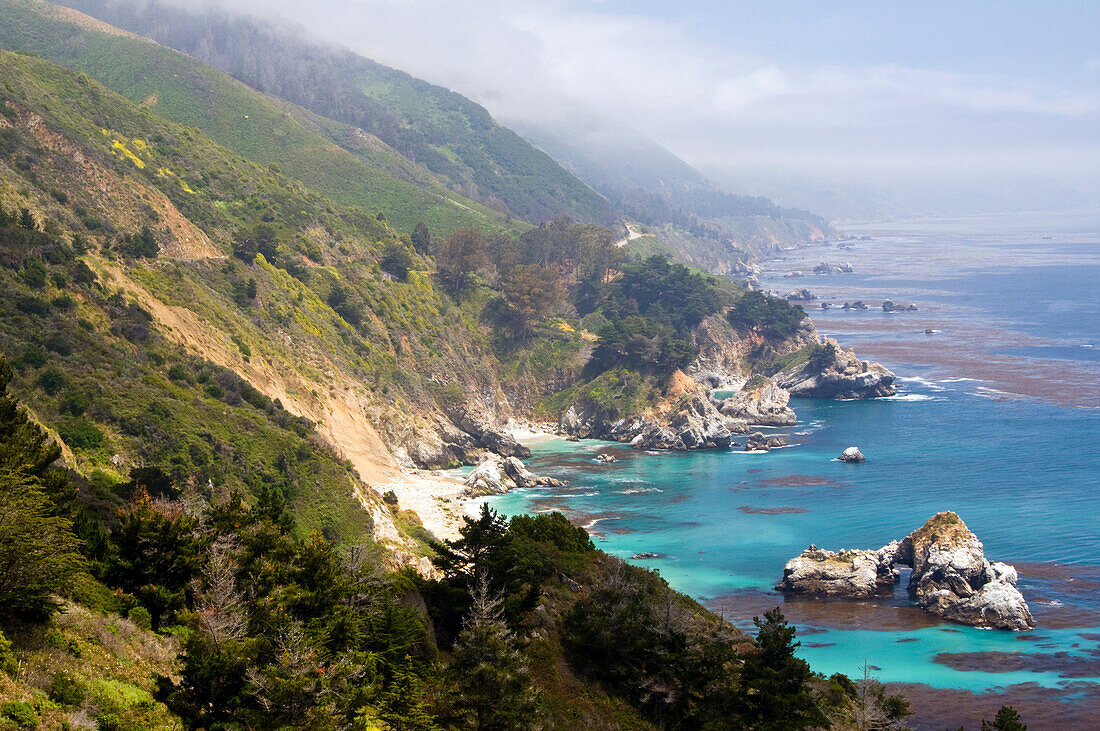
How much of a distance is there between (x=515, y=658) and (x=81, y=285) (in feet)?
152

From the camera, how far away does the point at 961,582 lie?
55406mm

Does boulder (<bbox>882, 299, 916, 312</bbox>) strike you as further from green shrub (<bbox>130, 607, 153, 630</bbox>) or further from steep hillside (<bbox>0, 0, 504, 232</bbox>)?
green shrub (<bbox>130, 607, 153, 630</bbox>)

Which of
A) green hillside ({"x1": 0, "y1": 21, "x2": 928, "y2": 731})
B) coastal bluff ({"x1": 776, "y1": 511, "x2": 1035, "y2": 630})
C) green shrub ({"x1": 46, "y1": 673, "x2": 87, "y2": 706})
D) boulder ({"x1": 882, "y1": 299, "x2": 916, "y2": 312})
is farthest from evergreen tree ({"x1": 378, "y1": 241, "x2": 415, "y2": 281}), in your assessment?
boulder ({"x1": 882, "y1": 299, "x2": 916, "y2": 312})

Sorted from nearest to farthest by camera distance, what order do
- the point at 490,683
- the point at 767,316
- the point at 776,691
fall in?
A: 1. the point at 490,683
2. the point at 776,691
3. the point at 767,316

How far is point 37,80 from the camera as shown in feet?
283

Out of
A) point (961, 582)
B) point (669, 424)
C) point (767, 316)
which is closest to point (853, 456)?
point (669, 424)

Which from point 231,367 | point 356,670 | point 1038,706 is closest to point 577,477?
point 231,367

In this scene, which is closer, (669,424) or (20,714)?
(20,714)

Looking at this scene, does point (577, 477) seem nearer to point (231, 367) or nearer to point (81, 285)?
point (231, 367)

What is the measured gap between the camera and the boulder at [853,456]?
90938mm

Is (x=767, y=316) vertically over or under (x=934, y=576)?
over

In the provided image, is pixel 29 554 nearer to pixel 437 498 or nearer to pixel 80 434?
pixel 80 434

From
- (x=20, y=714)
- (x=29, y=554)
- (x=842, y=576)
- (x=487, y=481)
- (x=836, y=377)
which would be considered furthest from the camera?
(x=836, y=377)

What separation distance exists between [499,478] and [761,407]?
4826 cm
